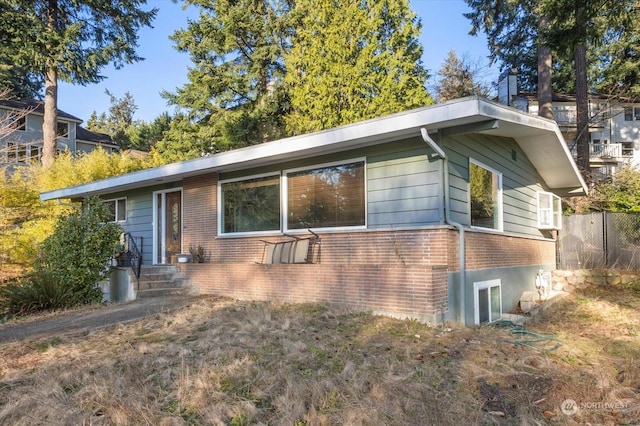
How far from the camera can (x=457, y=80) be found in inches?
984

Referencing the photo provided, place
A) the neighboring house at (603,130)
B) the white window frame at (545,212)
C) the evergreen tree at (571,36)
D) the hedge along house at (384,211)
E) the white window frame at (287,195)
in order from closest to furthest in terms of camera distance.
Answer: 1. the hedge along house at (384,211)
2. the white window frame at (287,195)
3. the evergreen tree at (571,36)
4. the white window frame at (545,212)
5. the neighboring house at (603,130)

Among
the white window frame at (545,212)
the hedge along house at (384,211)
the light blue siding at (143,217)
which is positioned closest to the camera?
the hedge along house at (384,211)

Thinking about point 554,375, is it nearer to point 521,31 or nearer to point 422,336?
point 422,336

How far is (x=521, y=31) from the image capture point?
21609mm

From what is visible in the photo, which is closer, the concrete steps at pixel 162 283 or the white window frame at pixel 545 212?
the concrete steps at pixel 162 283

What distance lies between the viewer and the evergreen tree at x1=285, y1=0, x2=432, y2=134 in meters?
14.9

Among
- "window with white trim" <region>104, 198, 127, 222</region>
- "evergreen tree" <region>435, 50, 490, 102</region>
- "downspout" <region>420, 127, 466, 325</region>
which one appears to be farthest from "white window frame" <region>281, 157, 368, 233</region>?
"evergreen tree" <region>435, 50, 490, 102</region>

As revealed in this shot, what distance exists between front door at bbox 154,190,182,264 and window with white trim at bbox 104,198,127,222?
1.78 m

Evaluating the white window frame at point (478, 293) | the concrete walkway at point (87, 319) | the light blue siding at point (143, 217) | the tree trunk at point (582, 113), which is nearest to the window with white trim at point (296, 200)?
the concrete walkway at point (87, 319)

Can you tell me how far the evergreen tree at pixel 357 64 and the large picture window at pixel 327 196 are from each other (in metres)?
7.37

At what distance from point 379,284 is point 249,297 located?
2763 mm

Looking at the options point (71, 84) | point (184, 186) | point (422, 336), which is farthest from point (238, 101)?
point (422, 336)

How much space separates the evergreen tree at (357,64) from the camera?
14891 mm

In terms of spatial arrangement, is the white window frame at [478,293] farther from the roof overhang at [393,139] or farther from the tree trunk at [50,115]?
the tree trunk at [50,115]
